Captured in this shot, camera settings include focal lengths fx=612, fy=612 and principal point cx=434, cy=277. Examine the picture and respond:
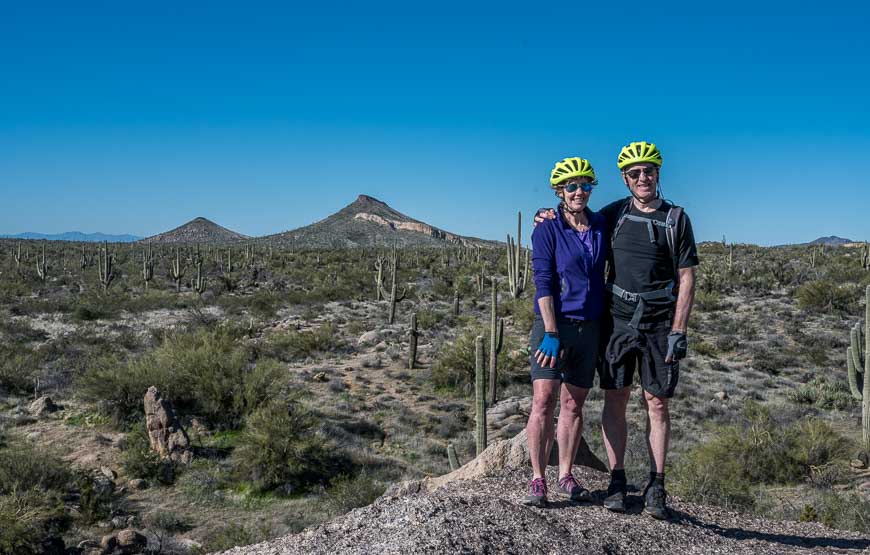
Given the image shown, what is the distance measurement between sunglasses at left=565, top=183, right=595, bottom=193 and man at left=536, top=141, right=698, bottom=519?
206 mm

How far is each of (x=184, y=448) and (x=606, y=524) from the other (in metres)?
7.13

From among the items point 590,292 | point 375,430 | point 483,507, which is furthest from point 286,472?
point 590,292

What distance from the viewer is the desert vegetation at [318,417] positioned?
23.5 ft

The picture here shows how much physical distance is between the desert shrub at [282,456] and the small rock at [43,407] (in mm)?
4144

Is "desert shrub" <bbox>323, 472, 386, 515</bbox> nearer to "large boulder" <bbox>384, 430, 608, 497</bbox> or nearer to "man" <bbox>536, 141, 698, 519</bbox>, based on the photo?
"large boulder" <bbox>384, 430, 608, 497</bbox>

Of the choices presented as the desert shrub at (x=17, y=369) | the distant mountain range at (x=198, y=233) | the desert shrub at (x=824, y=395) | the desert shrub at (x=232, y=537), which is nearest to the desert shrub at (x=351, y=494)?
the desert shrub at (x=232, y=537)

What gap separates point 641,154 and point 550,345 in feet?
4.43

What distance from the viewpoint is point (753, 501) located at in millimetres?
6676

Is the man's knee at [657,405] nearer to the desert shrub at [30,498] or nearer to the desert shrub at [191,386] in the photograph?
the desert shrub at [30,498]

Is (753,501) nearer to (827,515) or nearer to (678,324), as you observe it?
(827,515)

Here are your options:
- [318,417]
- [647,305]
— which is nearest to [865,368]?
[647,305]

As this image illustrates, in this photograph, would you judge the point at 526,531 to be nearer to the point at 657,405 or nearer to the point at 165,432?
the point at 657,405

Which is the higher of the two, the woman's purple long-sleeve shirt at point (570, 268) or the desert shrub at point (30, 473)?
the woman's purple long-sleeve shirt at point (570, 268)

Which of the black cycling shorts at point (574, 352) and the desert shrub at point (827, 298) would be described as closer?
the black cycling shorts at point (574, 352)
